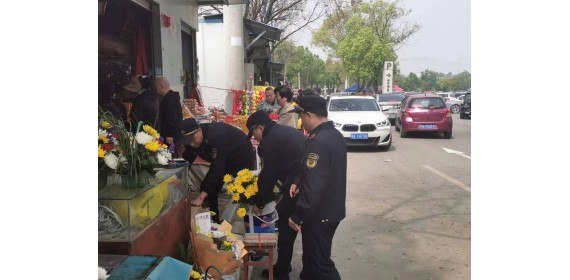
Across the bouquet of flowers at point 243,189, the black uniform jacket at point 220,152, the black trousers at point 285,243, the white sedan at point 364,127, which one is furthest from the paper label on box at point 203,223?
the white sedan at point 364,127

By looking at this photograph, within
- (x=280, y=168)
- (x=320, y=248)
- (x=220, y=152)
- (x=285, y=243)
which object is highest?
(x=220, y=152)

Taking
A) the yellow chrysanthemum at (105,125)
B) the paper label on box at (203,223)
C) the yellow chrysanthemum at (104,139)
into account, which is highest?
the yellow chrysanthemum at (105,125)

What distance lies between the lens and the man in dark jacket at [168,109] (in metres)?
6.32

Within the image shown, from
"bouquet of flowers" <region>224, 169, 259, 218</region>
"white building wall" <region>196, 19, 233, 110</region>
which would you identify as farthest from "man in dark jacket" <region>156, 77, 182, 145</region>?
"white building wall" <region>196, 19, 233, 110</region>

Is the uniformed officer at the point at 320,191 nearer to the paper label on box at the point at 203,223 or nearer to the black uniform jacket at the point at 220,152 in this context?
the paper label on box at the point at 203,223

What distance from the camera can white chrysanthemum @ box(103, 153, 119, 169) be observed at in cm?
283

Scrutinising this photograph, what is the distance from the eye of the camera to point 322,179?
11.9 ft

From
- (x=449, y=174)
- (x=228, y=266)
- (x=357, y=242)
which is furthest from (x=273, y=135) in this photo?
(x=449, y=174)

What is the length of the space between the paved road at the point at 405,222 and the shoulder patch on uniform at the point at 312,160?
62.2 inches

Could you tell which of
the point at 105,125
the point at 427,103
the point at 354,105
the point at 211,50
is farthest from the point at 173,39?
the point at 427,103

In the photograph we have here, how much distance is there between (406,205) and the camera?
7270 mm

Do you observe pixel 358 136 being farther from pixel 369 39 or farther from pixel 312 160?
pixel 369 39

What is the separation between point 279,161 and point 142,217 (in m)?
1.81

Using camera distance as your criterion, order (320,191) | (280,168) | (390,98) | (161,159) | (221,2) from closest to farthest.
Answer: (161,159)
(320,191)
(280,168)
(221,2)
(390,98)
